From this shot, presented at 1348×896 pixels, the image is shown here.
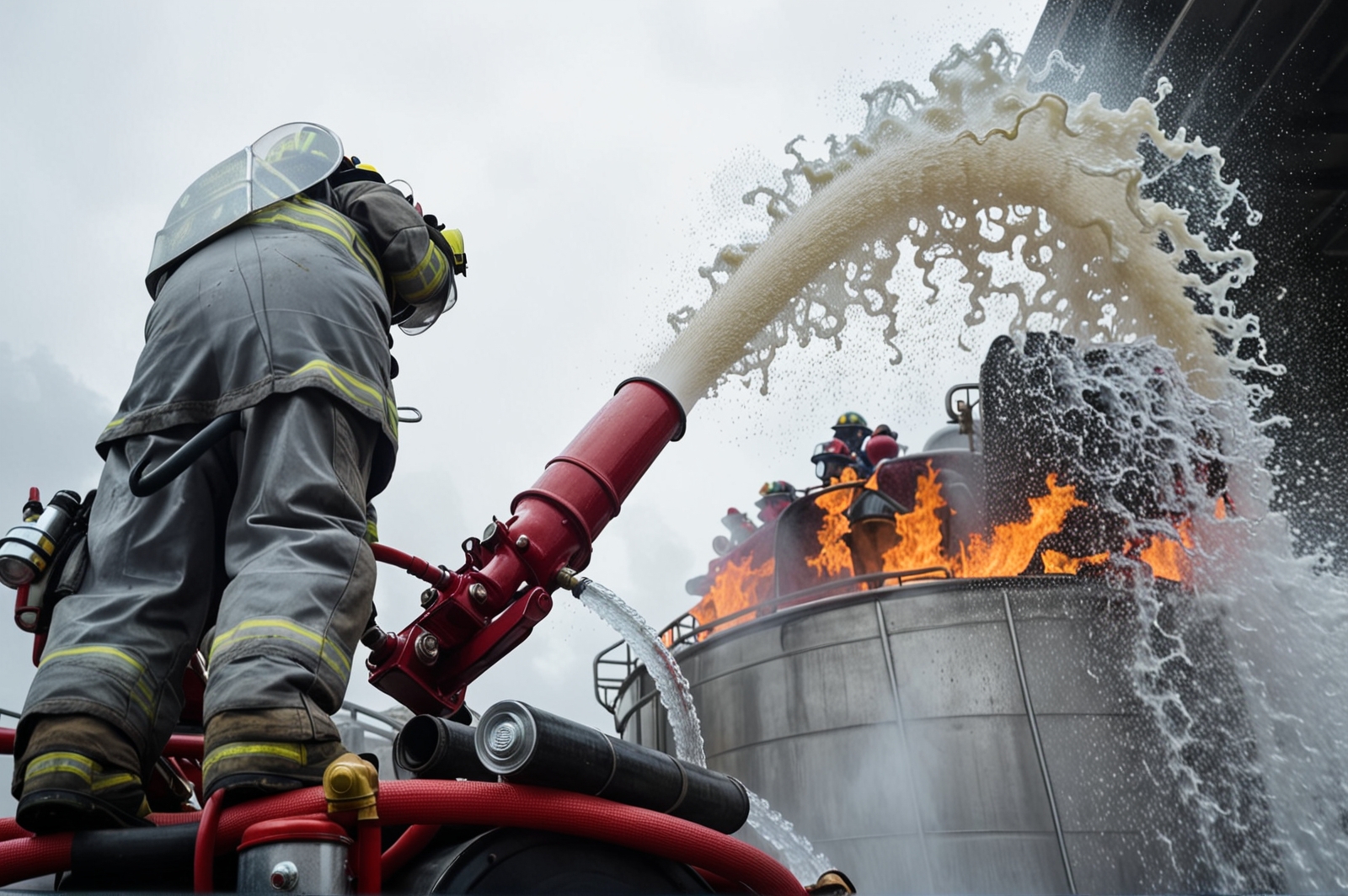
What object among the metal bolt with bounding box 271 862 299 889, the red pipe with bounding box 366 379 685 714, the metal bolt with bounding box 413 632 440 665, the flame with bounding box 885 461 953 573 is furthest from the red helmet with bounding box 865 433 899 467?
the metal bolt with bounding box 271 862 299 889

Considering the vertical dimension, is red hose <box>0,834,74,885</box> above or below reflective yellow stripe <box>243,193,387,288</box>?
below

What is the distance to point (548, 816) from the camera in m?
1.49

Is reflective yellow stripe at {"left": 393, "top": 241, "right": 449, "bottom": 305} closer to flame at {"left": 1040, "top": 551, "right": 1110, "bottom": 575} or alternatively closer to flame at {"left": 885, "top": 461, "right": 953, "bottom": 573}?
flame at {"left": 1040, "top": 551, "right": 1110, "bottom": 575}

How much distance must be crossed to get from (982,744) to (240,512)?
6094mm

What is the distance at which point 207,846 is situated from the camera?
1.36 m

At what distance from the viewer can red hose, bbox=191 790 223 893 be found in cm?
134

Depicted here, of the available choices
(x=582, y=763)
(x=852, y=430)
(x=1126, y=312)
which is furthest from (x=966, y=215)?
(x=852, y=430)

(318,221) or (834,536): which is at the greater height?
(834,536)

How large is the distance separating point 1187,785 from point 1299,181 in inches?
218

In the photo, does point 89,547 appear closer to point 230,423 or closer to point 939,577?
point 230,423

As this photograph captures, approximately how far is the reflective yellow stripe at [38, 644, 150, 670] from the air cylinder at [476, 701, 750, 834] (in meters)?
0.63

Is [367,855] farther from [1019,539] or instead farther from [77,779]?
[1019,539]

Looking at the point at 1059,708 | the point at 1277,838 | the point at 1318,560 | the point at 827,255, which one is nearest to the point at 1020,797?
the point at 1059,708

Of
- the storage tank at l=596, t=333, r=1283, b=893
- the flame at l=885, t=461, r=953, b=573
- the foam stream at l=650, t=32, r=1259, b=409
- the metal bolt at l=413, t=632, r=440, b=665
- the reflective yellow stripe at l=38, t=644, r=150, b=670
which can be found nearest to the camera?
the reflective yellow stripe at l=38, t=644, r=150, b=670
